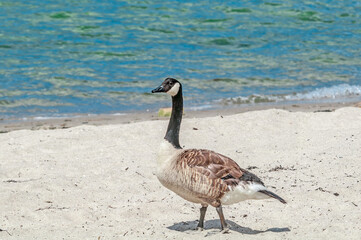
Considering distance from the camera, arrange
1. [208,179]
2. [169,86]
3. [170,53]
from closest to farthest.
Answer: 1. [208,179]
2. [169,86]
3. [170,53]

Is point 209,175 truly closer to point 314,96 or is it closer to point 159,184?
point 159,184

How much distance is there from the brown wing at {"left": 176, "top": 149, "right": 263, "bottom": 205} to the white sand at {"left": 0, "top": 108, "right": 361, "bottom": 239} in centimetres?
46

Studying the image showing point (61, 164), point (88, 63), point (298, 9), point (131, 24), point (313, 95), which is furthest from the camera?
point (298, 9)

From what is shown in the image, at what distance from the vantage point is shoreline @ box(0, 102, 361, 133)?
37.2 ft

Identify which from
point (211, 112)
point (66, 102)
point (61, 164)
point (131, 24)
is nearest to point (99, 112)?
point (66, 102)

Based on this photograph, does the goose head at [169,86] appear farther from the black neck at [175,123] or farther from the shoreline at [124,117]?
the shoreline at [124,117]

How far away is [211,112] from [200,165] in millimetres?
6824

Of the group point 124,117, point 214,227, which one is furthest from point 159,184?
point 124,117

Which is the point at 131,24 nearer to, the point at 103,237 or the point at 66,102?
the point at 66,102

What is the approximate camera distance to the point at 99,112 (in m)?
12.6

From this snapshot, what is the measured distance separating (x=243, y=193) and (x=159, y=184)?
6.47 feet

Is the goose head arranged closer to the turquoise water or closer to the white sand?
the white sand

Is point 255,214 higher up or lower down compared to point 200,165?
lower down

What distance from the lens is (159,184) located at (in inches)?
291
